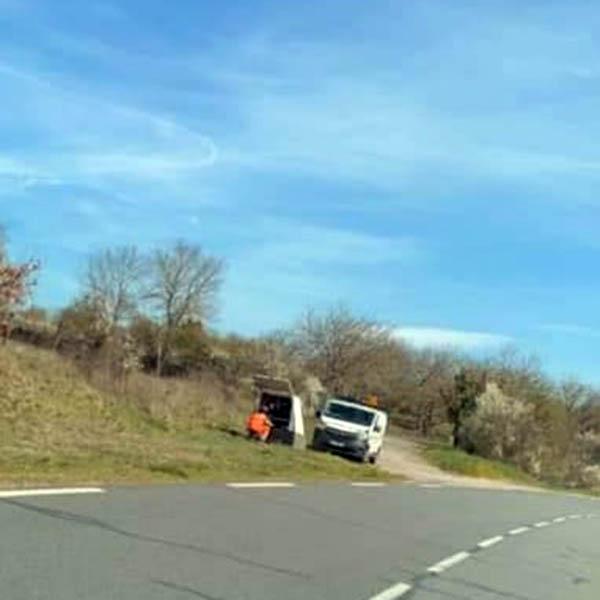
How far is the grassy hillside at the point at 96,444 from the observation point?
21062mm

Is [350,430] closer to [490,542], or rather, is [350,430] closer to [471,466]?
[471,466]

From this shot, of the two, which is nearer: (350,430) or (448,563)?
(448,563)

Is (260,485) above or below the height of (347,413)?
below

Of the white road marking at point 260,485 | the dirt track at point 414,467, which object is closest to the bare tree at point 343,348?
the dirt track at point 414,467

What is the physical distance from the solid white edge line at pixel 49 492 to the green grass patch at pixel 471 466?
47.6 m

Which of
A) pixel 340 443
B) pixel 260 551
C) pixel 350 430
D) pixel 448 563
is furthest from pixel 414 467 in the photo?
pixel 260 551

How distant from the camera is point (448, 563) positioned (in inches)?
597

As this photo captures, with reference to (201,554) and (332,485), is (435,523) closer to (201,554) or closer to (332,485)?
(332,485)

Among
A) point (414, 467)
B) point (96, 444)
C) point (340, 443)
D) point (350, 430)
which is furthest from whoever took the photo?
point (414, 467)

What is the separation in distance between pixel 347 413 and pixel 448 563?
124 ft

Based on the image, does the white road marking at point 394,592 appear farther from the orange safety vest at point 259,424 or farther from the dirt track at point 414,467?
the orange safety vest at point 259,424

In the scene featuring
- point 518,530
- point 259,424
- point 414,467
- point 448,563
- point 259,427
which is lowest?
point 414,467

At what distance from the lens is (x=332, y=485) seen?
28062 millimetres

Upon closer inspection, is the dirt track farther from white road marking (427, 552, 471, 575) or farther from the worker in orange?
white road marking (427, 552, 471, 575)
